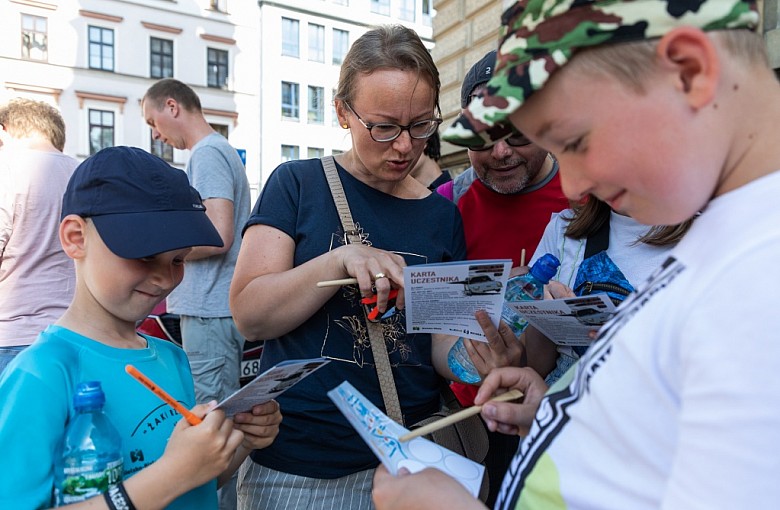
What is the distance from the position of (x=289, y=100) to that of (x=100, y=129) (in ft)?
28.3

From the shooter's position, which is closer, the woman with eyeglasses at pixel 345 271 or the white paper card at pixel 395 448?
the white paper card at pixel 395 448

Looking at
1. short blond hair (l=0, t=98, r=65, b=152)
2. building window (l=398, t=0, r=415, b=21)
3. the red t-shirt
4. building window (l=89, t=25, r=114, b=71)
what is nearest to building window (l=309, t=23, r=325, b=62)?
building window (l=398, t=0, r=415, b=21)

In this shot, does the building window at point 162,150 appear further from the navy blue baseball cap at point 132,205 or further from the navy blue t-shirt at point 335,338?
the navy blue baseball cap at point 132,205

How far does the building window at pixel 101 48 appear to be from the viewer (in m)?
21.9

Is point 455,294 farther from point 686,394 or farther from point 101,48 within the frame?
point 101,48

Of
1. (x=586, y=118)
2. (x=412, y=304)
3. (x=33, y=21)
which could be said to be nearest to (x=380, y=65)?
(x=412, y=304)

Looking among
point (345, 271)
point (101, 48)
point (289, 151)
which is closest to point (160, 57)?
point (101, 48)

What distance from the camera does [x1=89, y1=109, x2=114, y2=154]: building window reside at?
21.3 metres

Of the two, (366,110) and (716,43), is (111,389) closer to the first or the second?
(366,110)

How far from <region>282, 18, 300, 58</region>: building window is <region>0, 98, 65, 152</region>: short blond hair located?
2592 centimetres

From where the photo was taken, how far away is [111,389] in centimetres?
128

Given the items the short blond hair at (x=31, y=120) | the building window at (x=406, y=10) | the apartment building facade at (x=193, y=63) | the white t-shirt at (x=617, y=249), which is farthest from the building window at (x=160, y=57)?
the white t-shirt at (x=617, y=249)

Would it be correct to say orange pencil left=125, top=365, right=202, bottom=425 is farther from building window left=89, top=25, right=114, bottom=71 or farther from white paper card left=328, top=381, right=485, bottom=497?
building window left=89, top=25, right=114, bottom=71

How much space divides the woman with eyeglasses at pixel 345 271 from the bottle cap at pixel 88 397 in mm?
540
